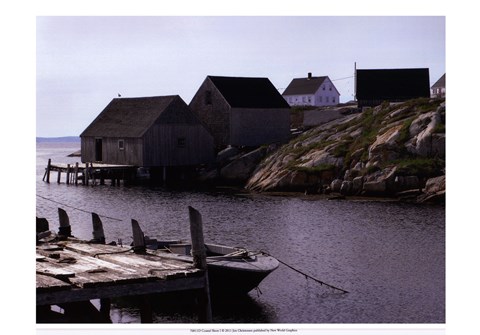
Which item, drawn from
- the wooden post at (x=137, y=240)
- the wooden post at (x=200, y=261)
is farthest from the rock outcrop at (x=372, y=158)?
the wooden post at (x=200, y=261)

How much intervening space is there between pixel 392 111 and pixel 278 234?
86.8ft

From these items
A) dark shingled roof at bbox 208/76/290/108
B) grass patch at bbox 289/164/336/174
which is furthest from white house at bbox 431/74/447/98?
grass patch at bbox 289/164/336/174

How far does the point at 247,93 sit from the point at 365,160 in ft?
72.6

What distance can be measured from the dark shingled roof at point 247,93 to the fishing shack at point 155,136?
4.71 metres

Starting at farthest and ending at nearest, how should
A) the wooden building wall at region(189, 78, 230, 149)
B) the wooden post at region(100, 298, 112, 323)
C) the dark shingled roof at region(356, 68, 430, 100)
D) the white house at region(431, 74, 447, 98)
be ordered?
the wooden building wall at region(189, 78, 230, 149)
the dark shingled roof at region(356, 68, 430, 100)
the white house at region(431, 74, 447, 98)
the wooden post at region(100, 298, 112, 323)

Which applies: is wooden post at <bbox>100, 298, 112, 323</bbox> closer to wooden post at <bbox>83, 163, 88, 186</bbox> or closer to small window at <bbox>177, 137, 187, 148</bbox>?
wooden post at <bbox>83, 163, 88, 186</bbox>

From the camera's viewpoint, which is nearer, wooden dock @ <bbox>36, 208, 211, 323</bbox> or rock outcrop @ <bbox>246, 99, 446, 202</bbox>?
wooden dock @ <bbox>36, 208, 211, 323</bbox>

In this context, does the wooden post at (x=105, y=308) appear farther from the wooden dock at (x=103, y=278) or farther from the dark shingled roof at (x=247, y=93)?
the dark shingled roof at (x=247, y=93)

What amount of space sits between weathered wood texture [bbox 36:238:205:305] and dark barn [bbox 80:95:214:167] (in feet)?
144

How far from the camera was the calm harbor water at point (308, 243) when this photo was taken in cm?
2478

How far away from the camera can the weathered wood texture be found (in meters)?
19.0

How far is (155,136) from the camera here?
222 feet

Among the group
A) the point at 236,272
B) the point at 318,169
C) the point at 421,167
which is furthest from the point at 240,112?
the point at 236,272
